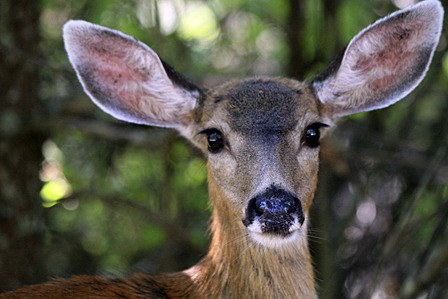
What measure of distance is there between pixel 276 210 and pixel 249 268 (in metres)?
0.65

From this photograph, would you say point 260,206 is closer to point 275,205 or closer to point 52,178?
point 275,205

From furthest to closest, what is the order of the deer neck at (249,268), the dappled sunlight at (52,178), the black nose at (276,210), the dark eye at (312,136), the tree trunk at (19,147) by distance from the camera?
the dappled sunlight at (52,178)
the tree trunk at (19,147)
the dark eye at (312,136)
the deer neck at (249,268)
the black nose at (276,210)

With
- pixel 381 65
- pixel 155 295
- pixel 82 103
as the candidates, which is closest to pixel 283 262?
pixel 155 295

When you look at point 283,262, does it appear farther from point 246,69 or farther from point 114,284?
point 246,69

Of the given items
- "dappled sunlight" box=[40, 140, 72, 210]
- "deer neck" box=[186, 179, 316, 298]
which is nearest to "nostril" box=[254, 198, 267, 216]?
"deer neck" box=[186, 179, 316, 298]

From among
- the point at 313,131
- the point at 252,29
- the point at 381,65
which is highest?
the point at 252,29

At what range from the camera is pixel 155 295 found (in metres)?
5.25

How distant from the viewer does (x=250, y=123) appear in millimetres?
5148

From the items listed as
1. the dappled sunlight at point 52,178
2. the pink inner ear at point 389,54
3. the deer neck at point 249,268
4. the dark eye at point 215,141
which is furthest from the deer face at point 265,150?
the dappled sunlight at point 52,178

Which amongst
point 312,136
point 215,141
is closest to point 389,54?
point 312,136

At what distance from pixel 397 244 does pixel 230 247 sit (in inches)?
59.7

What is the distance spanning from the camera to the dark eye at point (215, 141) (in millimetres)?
5242

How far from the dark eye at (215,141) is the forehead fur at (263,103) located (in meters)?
0.10

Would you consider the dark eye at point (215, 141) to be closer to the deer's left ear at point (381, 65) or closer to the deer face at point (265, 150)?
the deer face at point (265, 150)
